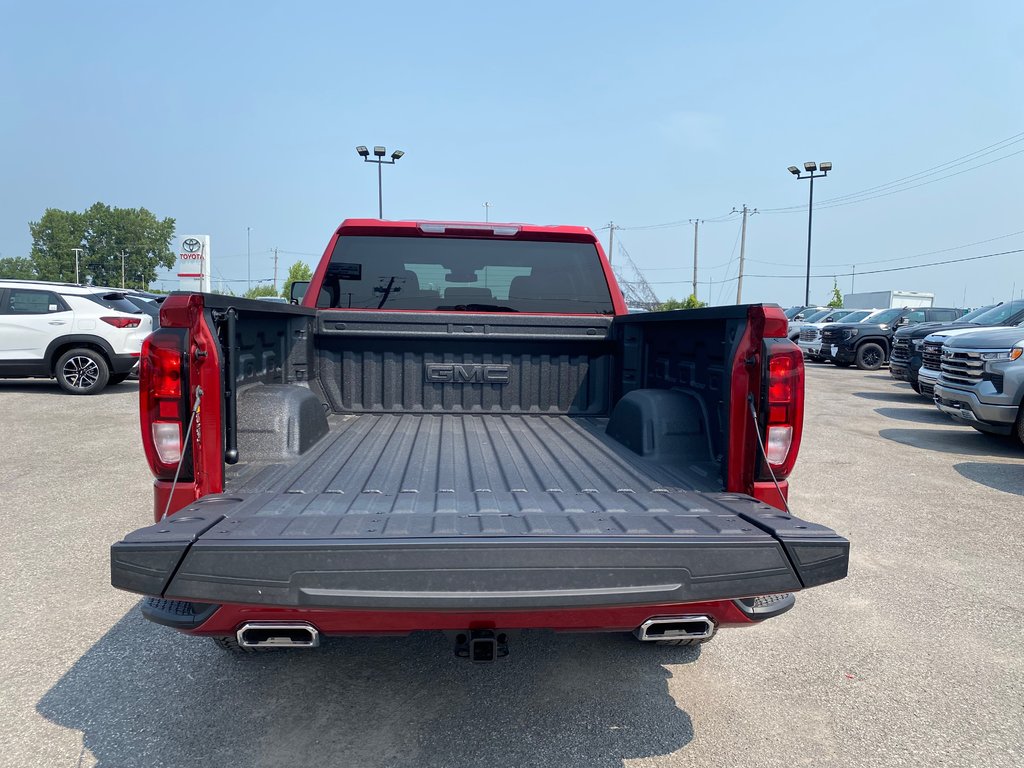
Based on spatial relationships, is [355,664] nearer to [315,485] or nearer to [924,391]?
[315,485]

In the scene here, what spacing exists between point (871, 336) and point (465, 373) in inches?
713

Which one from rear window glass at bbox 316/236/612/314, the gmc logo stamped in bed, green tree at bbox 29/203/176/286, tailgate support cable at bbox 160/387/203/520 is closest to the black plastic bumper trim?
tailgate support cable at bbox 160/387/203/520

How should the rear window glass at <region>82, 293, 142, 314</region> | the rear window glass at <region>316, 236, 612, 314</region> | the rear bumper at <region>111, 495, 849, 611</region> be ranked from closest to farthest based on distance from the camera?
the rear bumper at <region>111, 495, 849, 611</region> → the rear window glass at <region>316, 236, 612, 314</region> → the rear window glass at <region>82, 293, 142, 314</region>

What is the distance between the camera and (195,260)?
22078mm

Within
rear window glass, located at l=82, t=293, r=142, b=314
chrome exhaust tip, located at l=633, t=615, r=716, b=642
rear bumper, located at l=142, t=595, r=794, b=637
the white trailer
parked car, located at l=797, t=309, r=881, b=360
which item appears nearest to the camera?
rear bumper, located at l=142, t=595, r=794, b=637

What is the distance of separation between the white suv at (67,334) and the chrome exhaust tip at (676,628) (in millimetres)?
11654

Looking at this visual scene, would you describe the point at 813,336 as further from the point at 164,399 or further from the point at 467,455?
the point at 164,399

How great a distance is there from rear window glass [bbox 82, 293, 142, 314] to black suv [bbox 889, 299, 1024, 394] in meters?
13.6

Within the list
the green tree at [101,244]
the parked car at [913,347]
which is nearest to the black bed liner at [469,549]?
the parked car at [913,347]

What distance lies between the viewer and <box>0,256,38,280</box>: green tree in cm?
9894

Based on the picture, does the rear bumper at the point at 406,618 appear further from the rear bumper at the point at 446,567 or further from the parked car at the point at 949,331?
the parked car at the point at 949,331

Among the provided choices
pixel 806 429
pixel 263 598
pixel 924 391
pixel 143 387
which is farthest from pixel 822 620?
pixel 924 391

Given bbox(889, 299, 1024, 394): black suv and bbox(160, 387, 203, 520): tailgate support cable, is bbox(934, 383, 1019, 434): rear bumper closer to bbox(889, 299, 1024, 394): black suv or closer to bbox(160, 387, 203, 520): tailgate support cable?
bbox(889, 299, 1024, 394): black suv

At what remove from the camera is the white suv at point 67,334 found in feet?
37.3
